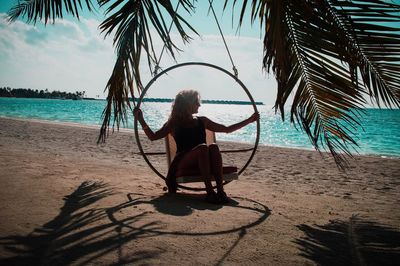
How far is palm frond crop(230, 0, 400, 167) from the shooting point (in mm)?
2570

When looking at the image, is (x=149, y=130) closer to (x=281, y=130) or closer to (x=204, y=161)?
(x=204, y=161)

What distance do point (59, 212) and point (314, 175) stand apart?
488 cm

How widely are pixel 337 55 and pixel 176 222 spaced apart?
1.96 metres

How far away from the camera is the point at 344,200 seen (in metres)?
4.01

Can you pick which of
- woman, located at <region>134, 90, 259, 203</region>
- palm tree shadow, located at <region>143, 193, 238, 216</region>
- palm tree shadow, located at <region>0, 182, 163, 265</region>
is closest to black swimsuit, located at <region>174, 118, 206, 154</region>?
woman, located at <region>134, 90, 259, 203</region>

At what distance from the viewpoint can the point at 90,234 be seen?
2154 mm

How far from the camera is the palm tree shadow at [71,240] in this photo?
5.79ft

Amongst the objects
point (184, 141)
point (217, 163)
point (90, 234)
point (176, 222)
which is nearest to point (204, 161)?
point (217, 163)

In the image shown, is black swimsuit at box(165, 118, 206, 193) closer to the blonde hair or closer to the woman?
the woman

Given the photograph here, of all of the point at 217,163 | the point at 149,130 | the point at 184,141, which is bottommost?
the point at 217,163

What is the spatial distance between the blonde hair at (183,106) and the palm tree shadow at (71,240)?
1.37 meters

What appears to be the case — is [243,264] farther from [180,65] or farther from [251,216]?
[180,65]

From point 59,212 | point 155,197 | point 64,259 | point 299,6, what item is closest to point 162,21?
point 299,6

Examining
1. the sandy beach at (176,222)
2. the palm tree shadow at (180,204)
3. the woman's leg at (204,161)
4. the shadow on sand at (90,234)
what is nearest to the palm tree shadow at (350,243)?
the sandy beach at (176,222)
